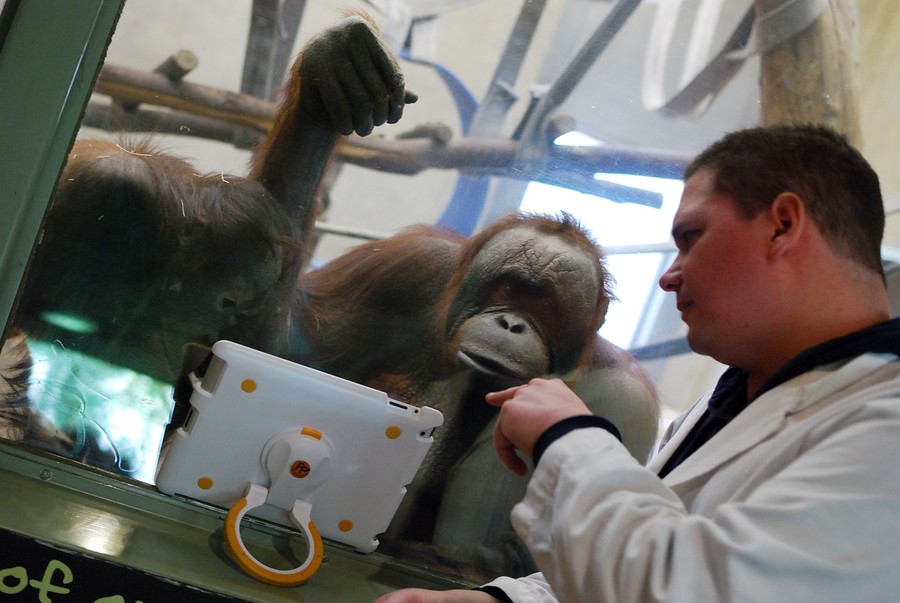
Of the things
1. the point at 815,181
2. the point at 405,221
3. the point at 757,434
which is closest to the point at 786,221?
the point at 815,181

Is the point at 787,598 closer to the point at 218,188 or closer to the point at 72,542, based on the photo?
the point at 72,542

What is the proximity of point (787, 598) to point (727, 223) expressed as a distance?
402 mm

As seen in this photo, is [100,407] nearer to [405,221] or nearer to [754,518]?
[405,221]

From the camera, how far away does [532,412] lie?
0.82 metres

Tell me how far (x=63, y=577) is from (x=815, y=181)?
0.91 meters

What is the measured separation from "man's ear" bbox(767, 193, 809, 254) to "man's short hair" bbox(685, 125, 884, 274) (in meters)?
0.02

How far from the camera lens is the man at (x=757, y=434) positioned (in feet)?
2.10

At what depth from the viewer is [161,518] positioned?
46.9 inches

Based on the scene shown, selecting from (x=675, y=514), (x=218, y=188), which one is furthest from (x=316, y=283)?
(x=675, y=514)

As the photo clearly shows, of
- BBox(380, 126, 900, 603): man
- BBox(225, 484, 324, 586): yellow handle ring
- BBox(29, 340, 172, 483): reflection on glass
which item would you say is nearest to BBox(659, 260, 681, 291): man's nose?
BBox(380, 126, 900, 603): man

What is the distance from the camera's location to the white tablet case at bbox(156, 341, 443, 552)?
1.17 metres

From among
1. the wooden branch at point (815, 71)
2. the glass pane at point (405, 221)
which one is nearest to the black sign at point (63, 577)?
the glass pane at point (405, 221)

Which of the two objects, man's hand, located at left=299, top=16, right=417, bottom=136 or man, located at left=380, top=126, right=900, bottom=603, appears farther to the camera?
man's hand, located at left=299, top=16, right=417, bottom=136

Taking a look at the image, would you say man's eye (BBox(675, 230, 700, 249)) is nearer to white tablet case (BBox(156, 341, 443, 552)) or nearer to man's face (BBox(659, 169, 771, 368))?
man's face (BBox(659, 169, 771, 368))
